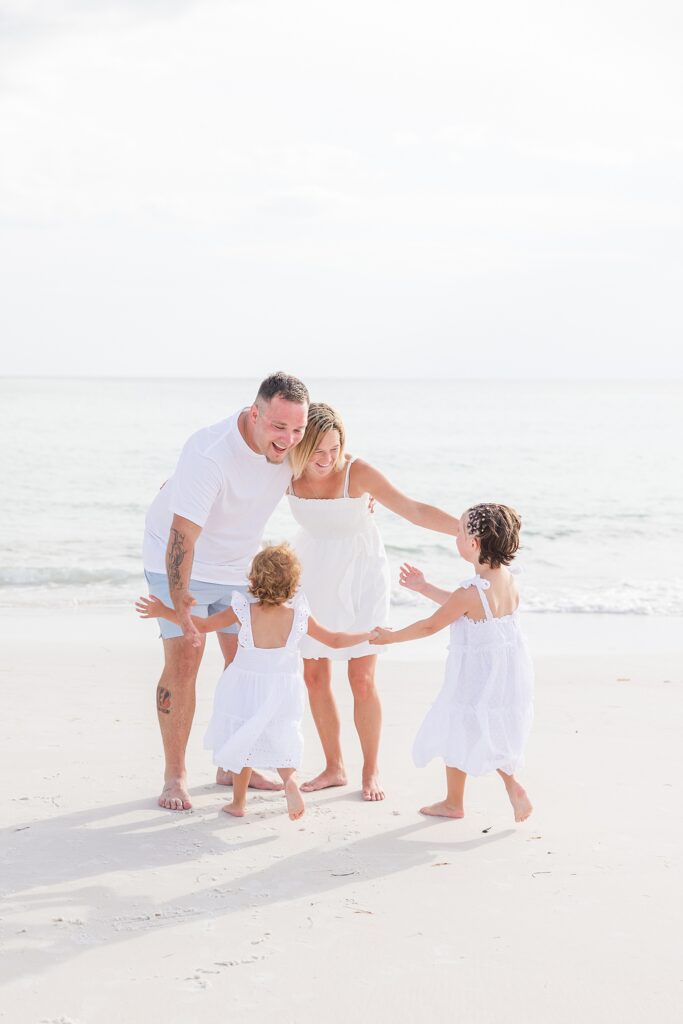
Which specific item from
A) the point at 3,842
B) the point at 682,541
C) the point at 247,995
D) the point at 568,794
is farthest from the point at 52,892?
the point at 682,541

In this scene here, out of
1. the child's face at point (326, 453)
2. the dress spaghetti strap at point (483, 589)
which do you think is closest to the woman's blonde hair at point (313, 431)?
the child's face at point (326, 453)

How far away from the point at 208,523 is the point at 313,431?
62cm

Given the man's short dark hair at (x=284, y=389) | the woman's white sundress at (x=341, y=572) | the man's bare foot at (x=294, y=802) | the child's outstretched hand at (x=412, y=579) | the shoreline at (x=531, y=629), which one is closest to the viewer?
the man's bare foot at (x=294, y=802)

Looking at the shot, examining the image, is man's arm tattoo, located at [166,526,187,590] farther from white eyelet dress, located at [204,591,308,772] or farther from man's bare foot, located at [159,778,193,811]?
man's bare foot, located at [159,778,193,811]

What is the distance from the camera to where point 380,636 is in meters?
4.41

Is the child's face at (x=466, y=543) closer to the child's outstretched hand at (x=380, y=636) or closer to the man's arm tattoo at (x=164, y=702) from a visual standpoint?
the child's outstretched hand at (x=380, y=636)

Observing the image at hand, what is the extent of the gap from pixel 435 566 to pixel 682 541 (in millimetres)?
5153

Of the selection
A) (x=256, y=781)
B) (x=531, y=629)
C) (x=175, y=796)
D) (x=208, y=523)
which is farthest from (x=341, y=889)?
(x=531, y=629)

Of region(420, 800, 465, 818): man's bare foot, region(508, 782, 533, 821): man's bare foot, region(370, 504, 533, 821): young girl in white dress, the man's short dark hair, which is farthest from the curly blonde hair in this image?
region(508, 782, 533, 821): man's bare foot

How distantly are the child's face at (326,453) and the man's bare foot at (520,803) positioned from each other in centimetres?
157

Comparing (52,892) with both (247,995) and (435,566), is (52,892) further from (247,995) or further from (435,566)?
(435,566)

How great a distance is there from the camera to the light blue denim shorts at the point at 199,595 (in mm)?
4500

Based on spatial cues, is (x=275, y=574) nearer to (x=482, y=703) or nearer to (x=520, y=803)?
(x=482, y=703)

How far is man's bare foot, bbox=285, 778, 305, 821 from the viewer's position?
13.3 ft
